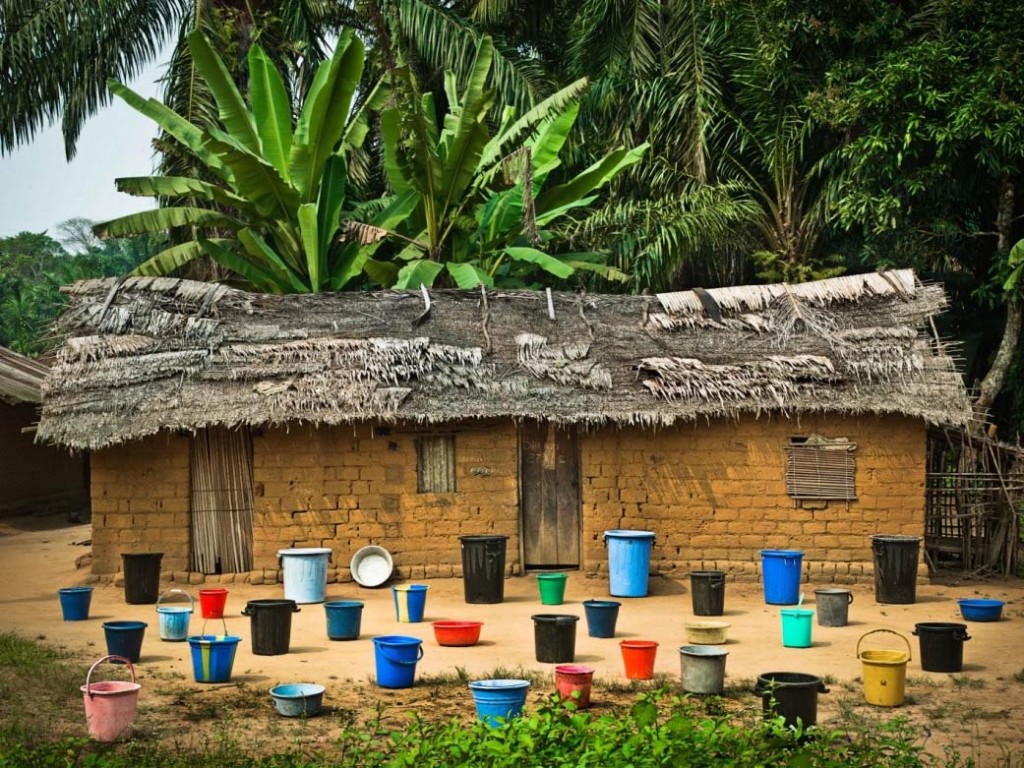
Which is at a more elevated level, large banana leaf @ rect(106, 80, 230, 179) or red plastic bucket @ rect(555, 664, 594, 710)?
large banana leaf @ rect(106, 80, 230, 179)

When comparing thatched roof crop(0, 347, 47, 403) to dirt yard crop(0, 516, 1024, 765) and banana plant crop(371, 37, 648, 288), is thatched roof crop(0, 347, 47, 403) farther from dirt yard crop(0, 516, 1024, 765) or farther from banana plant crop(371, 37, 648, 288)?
banana plant crop(371, 37, 648, 288)

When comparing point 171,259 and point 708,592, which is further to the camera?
point 171,259

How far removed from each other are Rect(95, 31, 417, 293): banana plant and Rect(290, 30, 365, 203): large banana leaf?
1 cm

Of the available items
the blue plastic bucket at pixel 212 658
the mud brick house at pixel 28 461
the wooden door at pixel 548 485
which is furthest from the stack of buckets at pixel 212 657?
the mud brick house at pixel 28 461

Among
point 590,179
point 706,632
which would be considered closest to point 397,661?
point 706,632

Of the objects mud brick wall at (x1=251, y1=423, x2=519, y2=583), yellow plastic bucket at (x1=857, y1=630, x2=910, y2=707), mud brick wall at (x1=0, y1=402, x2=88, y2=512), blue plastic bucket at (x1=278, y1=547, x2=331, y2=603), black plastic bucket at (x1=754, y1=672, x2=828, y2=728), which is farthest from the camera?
mud brick wall at (x1=0, y1=402, x2=88, y2=512)

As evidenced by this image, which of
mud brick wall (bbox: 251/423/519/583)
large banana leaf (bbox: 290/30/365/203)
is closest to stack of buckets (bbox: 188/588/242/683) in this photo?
mud brick wall (bbox: 251/423/519/583)

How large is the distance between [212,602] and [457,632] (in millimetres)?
2658

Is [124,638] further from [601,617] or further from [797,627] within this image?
[797,627]

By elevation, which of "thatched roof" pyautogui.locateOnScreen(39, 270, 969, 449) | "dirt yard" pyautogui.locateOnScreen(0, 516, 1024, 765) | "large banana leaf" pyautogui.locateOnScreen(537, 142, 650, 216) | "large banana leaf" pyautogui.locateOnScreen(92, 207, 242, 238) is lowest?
"dirt yard" pyautogui.locateOnScreen(0, 516, 1024, 765)

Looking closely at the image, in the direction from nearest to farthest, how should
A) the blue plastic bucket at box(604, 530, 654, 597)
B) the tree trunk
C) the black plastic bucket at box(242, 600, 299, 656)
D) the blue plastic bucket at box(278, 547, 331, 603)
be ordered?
the black plastic bucket at box(242, 600, 299, 656), the blue plastic bucket at box(278, 547, 331, 603), the blue plastic bucket at box(604, 530, 654, 597), the tree trunk

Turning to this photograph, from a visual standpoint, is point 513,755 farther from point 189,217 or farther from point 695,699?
point 189,217

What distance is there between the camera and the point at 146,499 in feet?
47.8

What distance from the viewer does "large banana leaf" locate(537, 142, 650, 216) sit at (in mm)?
19047
